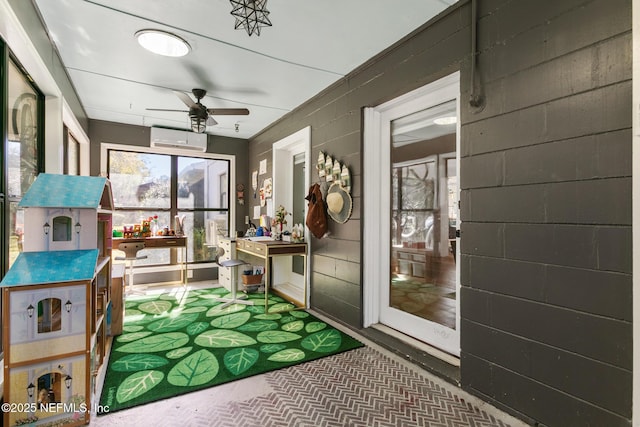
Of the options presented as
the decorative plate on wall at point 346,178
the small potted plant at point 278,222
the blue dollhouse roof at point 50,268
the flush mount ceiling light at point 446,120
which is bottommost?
the blue dollhouse roof at point 50,268

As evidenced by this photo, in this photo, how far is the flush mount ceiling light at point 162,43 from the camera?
7.92ft

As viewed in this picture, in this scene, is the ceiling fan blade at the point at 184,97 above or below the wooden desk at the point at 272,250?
above

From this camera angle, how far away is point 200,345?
9.04 ft

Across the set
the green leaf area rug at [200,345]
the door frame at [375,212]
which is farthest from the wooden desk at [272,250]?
the door frame at [375,212]

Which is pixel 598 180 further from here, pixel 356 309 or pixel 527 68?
pixel 356 309

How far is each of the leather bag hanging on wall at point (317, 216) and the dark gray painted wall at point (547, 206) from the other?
66.0 inches

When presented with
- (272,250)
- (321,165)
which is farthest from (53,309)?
(321,165)

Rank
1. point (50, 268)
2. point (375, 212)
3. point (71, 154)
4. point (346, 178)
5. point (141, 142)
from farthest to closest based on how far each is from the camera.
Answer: point (141, 142) → point (71, 154) → point (346, 178) → point (375, 212) → point (50, 268)

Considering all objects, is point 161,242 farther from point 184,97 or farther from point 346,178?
point 346,178

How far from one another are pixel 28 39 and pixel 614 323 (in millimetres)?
3480

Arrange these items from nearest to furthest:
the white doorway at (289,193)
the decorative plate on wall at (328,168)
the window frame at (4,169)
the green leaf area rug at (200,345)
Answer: the window frame at (4,169) → the green leaf area rug at (200,345) → the decorative plate on wall at (328,168) → the white doorway at (289,193)

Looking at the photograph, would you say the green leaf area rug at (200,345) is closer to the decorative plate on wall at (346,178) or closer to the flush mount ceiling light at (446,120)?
the decorative plate on wall at (346,178)

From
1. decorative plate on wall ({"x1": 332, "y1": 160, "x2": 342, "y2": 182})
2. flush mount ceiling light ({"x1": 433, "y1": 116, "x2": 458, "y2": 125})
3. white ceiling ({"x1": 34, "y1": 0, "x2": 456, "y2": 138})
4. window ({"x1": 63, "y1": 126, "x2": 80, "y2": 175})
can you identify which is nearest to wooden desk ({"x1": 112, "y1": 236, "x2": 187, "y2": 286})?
window ({"x1": 63, "y1": 126, "x2": 80, "y2": 175})

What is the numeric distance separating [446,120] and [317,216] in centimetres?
161
